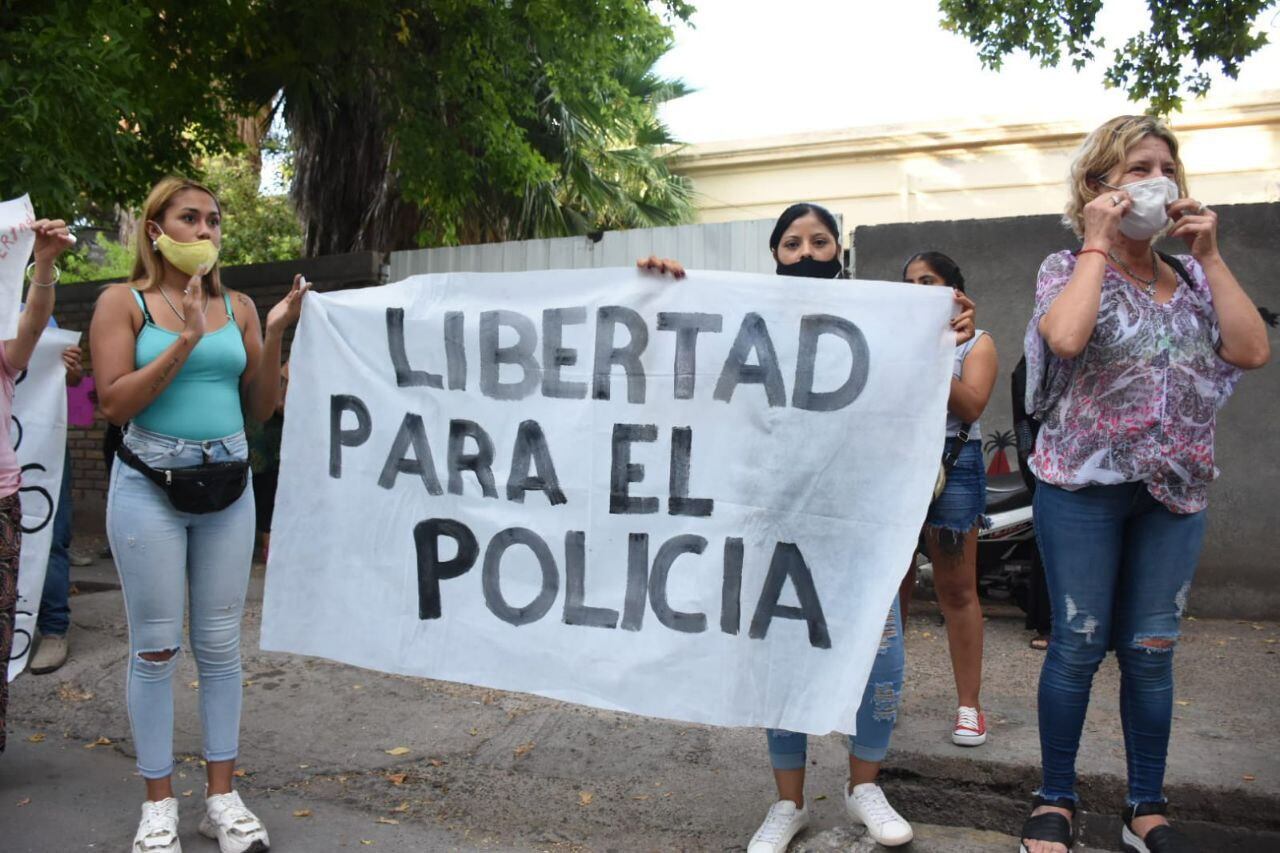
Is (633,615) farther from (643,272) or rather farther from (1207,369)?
(1207,369)

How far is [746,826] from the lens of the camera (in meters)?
3.38

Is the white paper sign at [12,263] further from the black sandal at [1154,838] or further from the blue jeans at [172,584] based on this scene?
the black sandal at [1154,838]

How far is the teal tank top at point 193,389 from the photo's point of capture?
3117mm

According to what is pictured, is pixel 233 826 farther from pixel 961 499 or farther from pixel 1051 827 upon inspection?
pixel 961 499

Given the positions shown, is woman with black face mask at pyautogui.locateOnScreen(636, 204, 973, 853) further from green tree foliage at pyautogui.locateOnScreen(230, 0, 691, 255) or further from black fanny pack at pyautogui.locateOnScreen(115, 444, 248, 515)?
green tree foliage at pyautogui.locateOnScreen(230, 0, 691, 255)

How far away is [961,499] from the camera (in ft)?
12.5

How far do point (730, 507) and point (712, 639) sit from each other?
14.0 inches

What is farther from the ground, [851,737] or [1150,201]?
[1150,201]

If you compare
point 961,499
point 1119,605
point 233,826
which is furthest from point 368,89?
point 1119,605

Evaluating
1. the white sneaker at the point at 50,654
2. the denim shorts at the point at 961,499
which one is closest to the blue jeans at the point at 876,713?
the denim shorts at the point at 961,499

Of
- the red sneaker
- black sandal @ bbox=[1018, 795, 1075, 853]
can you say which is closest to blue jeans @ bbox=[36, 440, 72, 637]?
the red sneaker

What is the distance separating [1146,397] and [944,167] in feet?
62.2

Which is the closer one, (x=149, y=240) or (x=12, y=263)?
(x=149, y=240)

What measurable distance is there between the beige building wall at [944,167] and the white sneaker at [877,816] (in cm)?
1682
